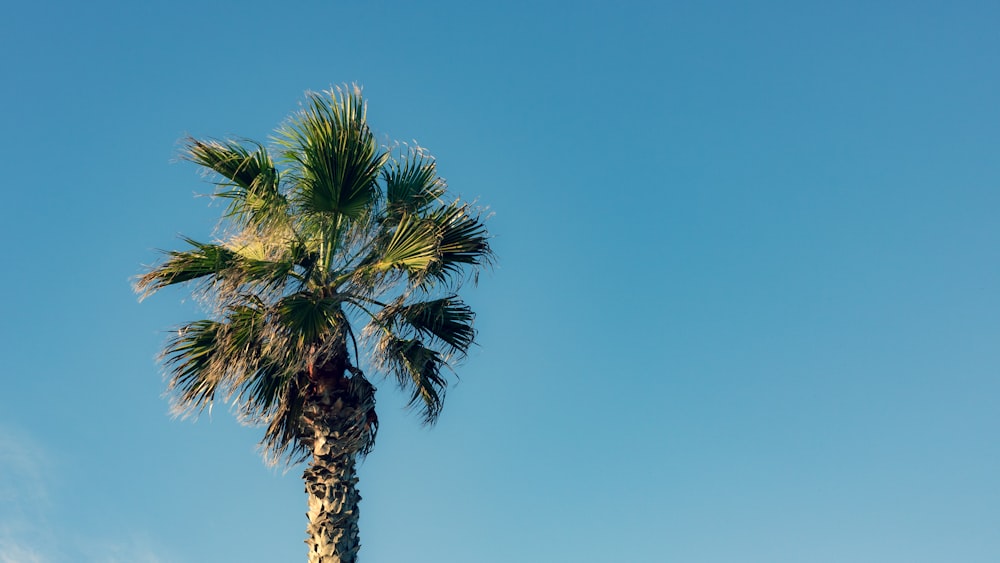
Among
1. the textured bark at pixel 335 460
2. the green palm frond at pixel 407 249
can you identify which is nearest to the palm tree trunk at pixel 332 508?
the textured bark at pixel 335 460

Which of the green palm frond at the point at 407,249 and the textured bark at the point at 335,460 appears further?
the green palm frond at the point at 407,249

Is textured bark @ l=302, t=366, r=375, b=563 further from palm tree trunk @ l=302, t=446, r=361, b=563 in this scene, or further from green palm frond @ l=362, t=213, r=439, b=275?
green palm frond @ l=362, t=213, r=439, b=275

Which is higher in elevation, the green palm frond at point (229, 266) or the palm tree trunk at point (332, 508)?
the green palm frond at point (229, 266)

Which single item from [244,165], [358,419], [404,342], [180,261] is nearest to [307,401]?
[358,419]

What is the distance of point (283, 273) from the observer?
40.7ft

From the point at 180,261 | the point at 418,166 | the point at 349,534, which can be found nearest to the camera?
the point at 349,534

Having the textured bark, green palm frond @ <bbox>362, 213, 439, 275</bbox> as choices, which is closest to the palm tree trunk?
the textured bark

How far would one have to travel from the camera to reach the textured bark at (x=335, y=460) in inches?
463

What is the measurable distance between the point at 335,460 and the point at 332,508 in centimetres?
56

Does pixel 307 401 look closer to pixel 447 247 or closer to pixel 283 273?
pixel 283 273

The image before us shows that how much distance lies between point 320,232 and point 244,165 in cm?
142

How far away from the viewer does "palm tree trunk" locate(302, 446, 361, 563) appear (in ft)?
38.4

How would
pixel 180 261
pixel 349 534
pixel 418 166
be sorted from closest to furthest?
pixel 349 534 → pixel 180 261 → pixel 418 166

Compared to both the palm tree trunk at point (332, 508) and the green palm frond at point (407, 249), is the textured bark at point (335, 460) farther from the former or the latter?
the green palm frond at point (407, 249)
